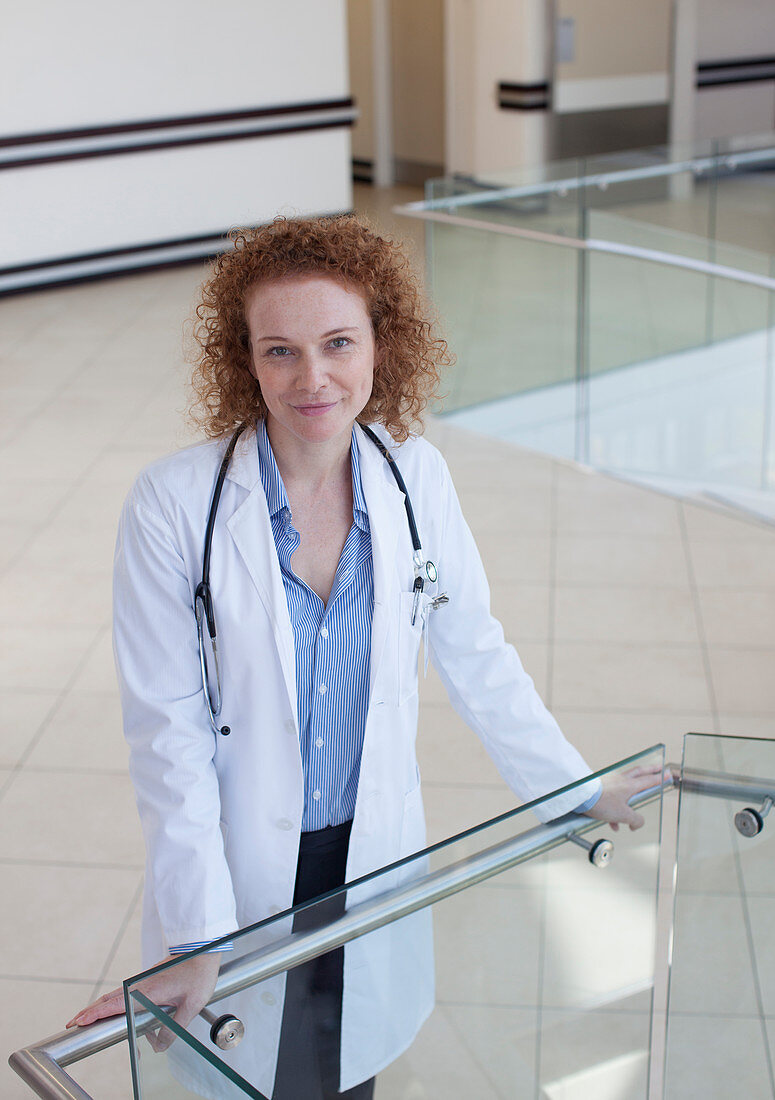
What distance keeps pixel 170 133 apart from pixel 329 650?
7501 millimetres

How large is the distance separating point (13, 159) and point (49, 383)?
7.52 ft

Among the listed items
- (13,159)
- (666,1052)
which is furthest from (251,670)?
(13,159)

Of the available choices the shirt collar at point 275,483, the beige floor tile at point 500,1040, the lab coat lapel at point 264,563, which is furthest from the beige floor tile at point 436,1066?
the shirt collar at point 275,483

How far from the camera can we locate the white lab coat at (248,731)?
1.36m

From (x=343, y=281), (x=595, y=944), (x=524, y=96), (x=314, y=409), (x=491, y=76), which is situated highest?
(x=491, y=76)

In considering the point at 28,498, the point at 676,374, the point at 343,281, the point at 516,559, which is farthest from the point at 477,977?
the point at 676,374

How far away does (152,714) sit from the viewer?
1371 millimetres

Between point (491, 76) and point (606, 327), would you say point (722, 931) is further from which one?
point (491, 76)

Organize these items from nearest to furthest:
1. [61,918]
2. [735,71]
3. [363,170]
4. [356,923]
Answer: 1. [356,923]
2. [61,918]
3. [735,71]
4. [363,170]

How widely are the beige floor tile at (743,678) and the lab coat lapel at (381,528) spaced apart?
208 centimetres

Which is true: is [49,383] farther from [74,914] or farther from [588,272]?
[74,914]

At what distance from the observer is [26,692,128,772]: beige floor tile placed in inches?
125

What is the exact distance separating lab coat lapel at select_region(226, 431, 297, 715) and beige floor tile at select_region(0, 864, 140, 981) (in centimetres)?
138

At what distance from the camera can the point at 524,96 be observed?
9.41 m
